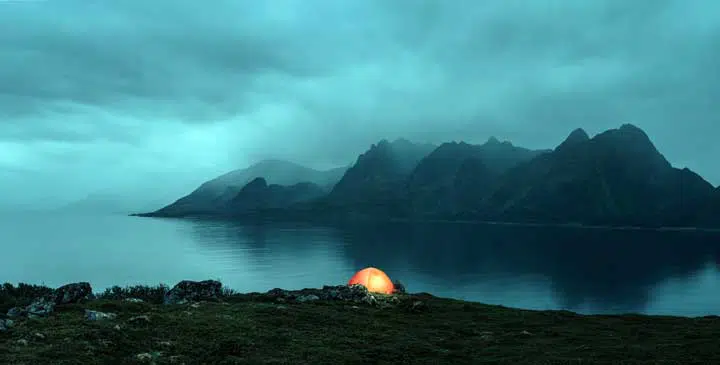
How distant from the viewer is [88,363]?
19.2 m

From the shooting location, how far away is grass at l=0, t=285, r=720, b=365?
2152cm

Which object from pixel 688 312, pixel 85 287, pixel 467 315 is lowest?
pixel 688 312

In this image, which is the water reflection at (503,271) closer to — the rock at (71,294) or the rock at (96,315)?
the rock at (71,294)

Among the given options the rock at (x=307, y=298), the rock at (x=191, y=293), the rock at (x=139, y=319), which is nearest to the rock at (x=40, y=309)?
the rock at (x=139, y=319)

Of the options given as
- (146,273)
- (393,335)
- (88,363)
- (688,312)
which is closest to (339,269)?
(146,273)

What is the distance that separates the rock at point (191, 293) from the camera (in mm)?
38406

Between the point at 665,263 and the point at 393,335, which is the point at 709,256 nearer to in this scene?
the point at 665,263

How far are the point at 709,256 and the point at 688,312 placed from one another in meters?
→ 125

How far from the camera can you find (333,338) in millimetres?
26953

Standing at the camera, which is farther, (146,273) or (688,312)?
(146,273)

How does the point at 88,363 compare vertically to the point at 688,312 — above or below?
above

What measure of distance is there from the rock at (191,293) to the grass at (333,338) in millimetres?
4722

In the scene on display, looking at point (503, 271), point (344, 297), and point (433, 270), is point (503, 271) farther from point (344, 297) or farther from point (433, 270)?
point (344, 297)

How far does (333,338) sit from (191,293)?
16872mm
